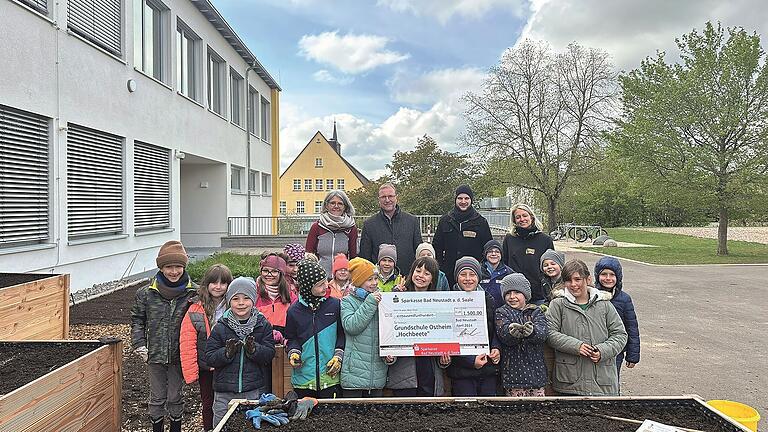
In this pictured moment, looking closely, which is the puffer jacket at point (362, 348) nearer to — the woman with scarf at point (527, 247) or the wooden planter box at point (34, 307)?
the woman with scarf at point (527, 247)

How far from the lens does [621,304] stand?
4371mm

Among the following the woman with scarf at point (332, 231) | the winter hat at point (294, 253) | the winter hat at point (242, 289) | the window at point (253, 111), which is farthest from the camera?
the window at point (253, 111)

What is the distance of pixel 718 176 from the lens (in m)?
21.2

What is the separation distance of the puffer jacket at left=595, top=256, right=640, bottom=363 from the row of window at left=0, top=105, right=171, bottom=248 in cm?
869

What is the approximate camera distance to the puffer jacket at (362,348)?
373cm

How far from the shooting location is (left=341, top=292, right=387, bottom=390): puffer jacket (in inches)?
147

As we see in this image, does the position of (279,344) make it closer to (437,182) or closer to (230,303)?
(230,303)

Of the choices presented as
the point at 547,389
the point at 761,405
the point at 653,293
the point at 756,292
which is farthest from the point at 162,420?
the point at 756,292

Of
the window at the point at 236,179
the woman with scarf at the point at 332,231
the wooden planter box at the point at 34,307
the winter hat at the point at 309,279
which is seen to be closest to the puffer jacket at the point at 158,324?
the winter hat at the point at 309,279

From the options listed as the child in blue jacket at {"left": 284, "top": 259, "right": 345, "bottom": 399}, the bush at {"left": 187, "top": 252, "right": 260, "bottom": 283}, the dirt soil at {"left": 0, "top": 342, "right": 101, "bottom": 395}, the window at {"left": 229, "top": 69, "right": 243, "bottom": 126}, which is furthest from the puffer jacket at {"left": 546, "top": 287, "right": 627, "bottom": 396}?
the window at {"left": 229, "top": 69, "right": 243, "bottom": 126}

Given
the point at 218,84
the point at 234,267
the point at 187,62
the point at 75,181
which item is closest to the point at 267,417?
the point at 234,267

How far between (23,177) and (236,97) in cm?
1557

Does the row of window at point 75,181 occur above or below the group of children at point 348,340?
above

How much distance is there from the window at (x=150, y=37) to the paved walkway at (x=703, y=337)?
1254cm
